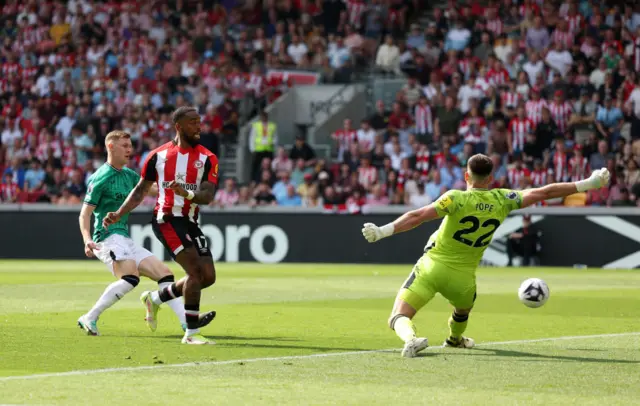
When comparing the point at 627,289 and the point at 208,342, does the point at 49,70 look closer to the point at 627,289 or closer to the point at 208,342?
the point at 627,289

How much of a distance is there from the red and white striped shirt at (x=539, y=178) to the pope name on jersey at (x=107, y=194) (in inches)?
631

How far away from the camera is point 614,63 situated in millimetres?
29172

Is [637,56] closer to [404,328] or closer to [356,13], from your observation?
[356,13]

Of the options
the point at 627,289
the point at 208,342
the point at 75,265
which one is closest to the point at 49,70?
the point at 75,265

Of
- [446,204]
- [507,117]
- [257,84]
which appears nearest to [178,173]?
[446,204]

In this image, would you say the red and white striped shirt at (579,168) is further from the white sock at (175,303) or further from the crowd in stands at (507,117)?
the white sock at (175,303)

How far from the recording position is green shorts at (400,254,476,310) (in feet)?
33.7

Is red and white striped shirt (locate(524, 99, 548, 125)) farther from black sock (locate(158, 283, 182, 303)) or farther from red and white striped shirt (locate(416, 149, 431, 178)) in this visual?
black sock (locate(158, 283, 182, 303))

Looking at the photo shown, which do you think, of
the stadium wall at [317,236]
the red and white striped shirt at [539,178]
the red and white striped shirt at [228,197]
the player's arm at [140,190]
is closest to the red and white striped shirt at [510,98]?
the red and white striped shirt at [539,178]

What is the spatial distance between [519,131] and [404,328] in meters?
18.9

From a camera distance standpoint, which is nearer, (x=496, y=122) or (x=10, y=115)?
(x=496, y=122)

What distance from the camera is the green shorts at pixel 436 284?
33.7ft

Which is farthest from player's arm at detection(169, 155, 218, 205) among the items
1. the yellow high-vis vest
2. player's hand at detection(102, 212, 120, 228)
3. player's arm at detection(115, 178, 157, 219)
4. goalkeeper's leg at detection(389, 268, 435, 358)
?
the yellow high-vis vest

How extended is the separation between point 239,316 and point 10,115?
74.2 feet
